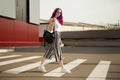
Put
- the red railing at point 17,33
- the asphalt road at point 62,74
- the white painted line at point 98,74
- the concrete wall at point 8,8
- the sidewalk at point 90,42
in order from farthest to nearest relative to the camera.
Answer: the sidewalk at point 90,42, the red railing at point 17,33, the concrete wall at point 8,8, the asphalt road at point 62,74, the white painted line at point 98,74

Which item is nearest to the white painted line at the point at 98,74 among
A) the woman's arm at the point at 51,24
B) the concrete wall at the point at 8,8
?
the woman's arm at the point at 51,24

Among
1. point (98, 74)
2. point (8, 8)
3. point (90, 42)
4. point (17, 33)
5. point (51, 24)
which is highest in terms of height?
point (8, 8)

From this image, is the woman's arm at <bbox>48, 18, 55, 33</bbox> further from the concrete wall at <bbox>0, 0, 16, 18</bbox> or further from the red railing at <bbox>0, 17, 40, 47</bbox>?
the concrete wall at <bbox>0, 0, 16, 18</bbox>

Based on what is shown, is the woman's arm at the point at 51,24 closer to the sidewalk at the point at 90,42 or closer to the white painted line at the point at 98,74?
the white painted line at the point at 98,74

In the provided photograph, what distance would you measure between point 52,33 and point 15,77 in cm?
174

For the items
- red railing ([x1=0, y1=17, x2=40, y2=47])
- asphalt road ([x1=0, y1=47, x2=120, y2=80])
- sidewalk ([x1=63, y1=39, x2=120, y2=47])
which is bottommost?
sidewalk ([x1=63, y1=39, x2=120, y2=47])

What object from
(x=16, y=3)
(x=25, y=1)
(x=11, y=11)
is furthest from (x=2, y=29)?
(x=25, y=1)

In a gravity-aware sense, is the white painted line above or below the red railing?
below

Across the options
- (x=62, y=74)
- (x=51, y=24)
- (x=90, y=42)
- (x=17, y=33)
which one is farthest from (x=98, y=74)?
(x=90, y=42)

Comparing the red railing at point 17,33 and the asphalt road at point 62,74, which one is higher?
the red railing at point 17,33

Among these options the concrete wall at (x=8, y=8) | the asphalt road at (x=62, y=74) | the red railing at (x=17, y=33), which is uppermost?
the concrete wall at (x=8, y=8)

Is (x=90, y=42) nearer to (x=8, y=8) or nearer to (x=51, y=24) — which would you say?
(x=8, y=8)

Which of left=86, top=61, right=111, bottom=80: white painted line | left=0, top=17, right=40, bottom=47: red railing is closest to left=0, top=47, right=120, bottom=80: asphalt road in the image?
left=86, top=61, right=111, bottom=80: white painted line

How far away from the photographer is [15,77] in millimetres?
7598
